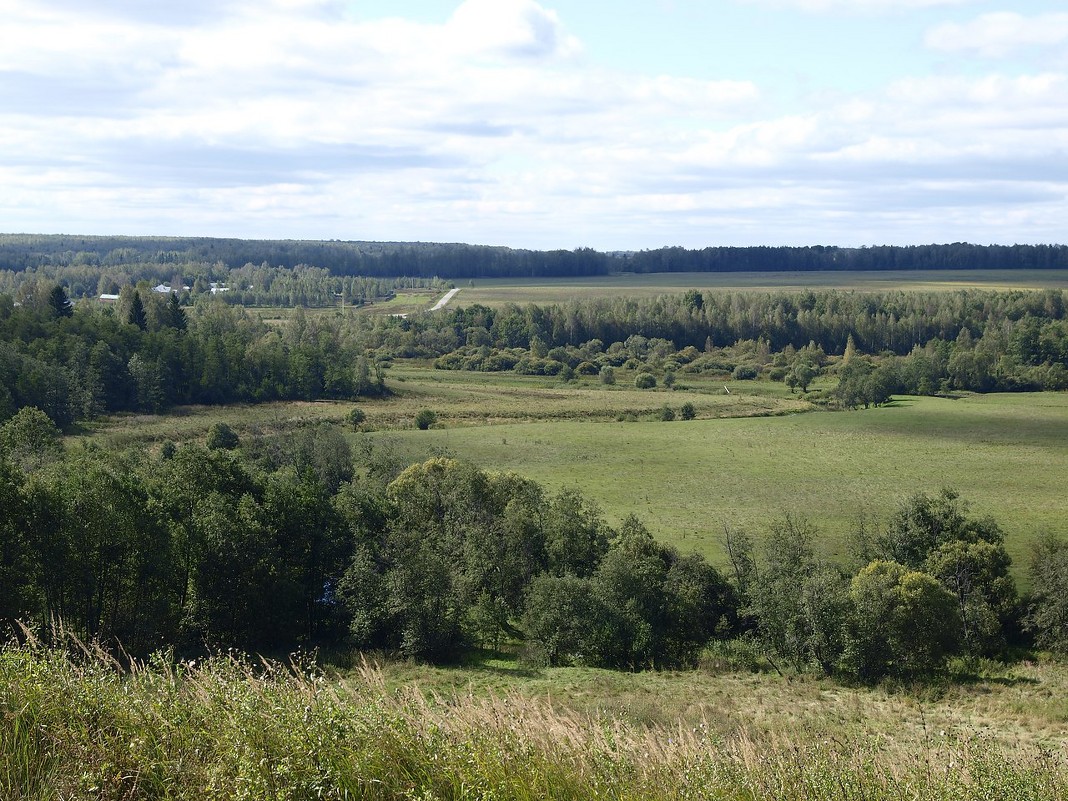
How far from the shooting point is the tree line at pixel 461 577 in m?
28.5

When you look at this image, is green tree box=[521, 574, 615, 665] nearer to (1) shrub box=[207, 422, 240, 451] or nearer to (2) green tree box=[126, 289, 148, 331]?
(1) shrub box=[207, 422, 240, 451]

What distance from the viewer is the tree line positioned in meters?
28.5

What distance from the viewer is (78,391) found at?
78.1 metres

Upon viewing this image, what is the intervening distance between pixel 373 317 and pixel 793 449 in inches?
4399

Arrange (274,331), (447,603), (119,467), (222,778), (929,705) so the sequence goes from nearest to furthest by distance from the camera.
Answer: (222,778) < (929,705) < (447,603) < (119,467) < (274,331)

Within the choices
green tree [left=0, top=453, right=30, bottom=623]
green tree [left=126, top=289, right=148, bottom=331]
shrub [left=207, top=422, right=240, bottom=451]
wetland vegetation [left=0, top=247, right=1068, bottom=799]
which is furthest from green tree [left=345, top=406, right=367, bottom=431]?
green tree [left=0, top=453, right=30, bottom=623]

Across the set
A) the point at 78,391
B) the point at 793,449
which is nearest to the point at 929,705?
the point at 793,449

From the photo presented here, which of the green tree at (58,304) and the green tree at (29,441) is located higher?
the green tree at (58,304)

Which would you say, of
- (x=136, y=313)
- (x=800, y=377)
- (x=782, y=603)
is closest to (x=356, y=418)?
(x=136, y=313)

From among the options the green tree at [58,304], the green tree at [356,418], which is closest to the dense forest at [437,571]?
the green tree at [356,418]

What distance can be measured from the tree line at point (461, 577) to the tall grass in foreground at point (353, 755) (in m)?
20.5

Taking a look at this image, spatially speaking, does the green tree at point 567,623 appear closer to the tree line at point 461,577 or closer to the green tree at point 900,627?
the tree line at point 461,577

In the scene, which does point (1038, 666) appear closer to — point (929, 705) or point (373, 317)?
point (929, 705)

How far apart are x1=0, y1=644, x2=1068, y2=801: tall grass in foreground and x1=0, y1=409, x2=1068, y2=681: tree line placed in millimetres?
20475
